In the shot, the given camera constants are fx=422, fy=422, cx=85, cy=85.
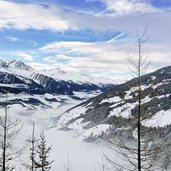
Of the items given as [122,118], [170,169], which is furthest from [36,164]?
[170,169]

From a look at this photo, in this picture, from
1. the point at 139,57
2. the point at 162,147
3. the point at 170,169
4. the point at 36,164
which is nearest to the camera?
the point at 162,147

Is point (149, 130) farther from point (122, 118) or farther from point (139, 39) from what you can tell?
point (139, 39)

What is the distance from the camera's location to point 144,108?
24656 millimetres

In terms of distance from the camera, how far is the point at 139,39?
2453cm

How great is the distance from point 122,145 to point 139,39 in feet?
20.4

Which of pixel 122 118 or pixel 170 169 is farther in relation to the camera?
pixel 170 169

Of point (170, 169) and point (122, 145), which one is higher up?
point (122, 145)

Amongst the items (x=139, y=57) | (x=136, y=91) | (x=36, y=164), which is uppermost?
(x=139, y=57)

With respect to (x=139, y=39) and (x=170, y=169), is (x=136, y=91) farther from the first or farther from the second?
(x=170, y=169)

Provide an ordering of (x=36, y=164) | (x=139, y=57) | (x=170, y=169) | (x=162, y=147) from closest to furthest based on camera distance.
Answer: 1. (x=162, y=147)
2. (x=139, y=57)
3. (x=36, y=164)
4. (x=170, y=169)

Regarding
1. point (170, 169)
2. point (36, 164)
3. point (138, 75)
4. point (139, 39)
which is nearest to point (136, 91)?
point (138, 75)

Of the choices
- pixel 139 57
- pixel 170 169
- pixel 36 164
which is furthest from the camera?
pixel 170 169

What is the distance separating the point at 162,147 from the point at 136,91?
3557 millimetres

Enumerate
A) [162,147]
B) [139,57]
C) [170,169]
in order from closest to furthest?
[162,147] < [139,57] < [170,169]
